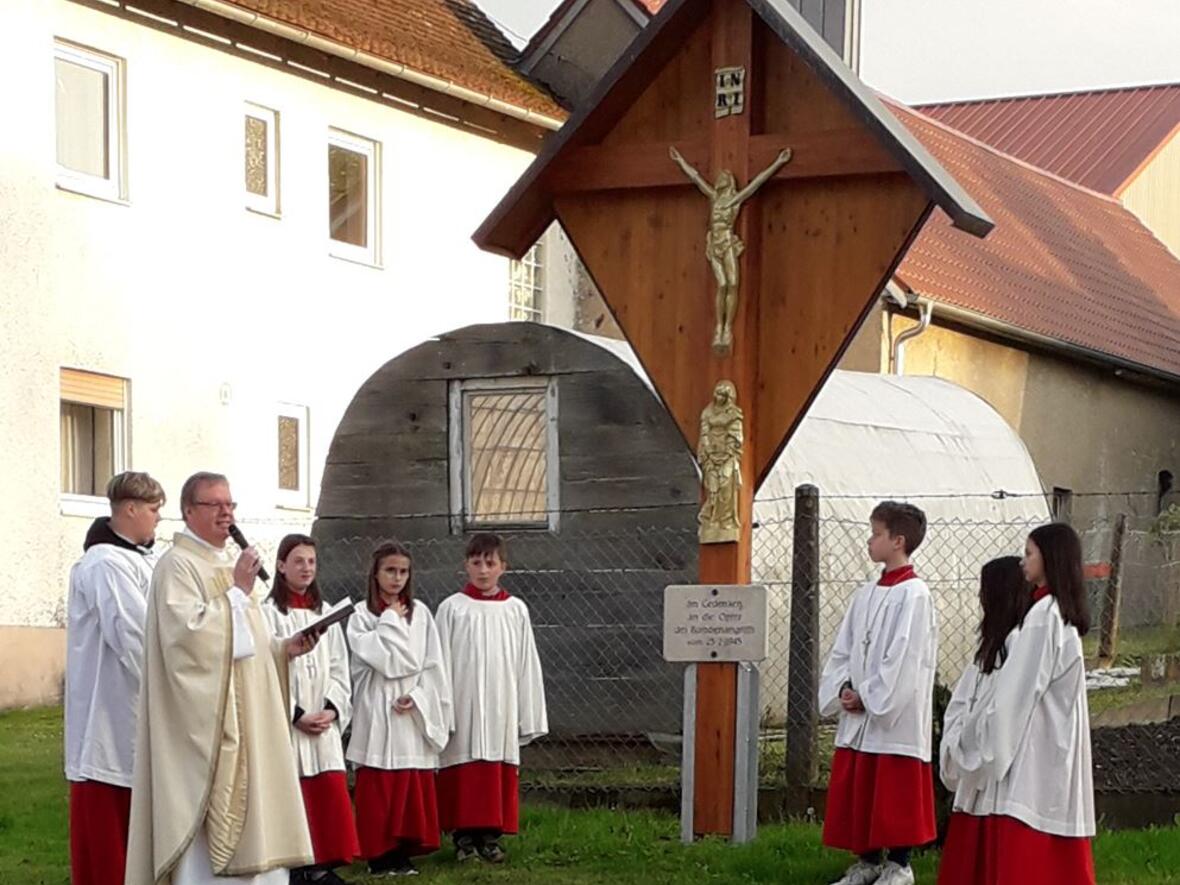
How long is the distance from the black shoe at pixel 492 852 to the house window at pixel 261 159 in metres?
12.6

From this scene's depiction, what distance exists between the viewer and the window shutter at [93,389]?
20.6 meters

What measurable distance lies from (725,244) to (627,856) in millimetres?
2963

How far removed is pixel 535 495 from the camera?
15000mm

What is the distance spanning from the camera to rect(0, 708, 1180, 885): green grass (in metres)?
10.5

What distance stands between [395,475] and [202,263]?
742cm

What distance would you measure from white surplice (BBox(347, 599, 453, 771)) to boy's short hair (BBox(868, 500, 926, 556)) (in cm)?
243

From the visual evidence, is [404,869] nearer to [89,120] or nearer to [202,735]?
[202,735]

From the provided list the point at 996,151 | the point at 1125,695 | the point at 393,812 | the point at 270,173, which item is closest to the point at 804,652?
the point at 393,812

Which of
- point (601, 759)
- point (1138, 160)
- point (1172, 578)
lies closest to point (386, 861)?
point (601, 759)

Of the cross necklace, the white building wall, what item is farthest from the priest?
the white building wall

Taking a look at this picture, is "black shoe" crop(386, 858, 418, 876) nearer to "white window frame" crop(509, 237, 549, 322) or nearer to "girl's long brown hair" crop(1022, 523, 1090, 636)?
"girl's long brown hair" crop(1022, 523, 1090, 636)

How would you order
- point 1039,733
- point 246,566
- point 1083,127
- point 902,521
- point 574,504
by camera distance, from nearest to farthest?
point 246,566 < point 1039,733 < point 902,521 < point 574,504 < point 1083,127

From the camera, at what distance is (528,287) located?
27.3 meters

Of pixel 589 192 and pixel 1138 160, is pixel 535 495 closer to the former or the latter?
pixel 589 192
